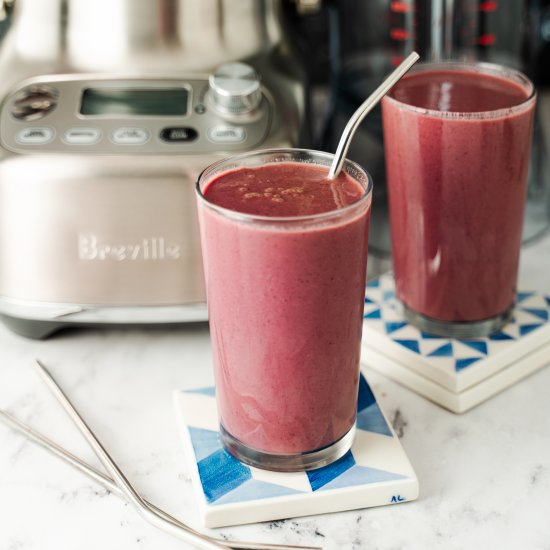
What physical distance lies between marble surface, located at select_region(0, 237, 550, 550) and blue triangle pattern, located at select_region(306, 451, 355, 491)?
3 cm

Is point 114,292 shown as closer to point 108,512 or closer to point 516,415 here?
point 108,512

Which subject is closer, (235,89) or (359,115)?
(359,115)

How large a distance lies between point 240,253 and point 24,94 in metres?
0.37

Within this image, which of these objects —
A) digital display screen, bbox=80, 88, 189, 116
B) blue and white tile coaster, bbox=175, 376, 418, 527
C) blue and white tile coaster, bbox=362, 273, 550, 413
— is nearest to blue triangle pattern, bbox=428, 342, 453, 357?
blue and white tile coaster, bbox=362, 273, 550, 413

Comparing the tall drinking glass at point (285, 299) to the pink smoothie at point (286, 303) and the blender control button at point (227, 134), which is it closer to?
the pink smoothie at point (286, 303)

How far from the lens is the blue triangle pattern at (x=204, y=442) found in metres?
0.69

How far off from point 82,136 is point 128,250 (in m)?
0.11

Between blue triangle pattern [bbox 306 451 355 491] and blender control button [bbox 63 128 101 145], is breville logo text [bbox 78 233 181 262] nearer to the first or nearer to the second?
blender control button [bbox 63 128 101 145]

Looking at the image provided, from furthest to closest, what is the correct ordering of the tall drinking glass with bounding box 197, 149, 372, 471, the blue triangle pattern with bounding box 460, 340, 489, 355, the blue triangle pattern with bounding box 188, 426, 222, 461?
1. the blue triangle pattern with bounding box 460, 340, 489, 355
2. the blue triangle pattern with bounding box 188, 426, 222, 461
3. the tall drinking glass with bounding box 197, 149, 372, 471

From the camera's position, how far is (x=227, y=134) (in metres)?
0.82

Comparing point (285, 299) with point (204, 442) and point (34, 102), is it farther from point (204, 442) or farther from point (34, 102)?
point (34, 102)

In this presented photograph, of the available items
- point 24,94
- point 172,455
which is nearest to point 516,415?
point 172,455

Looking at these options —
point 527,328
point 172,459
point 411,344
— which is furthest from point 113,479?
point 527,328

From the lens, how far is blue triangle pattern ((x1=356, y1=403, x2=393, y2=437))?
709mm
